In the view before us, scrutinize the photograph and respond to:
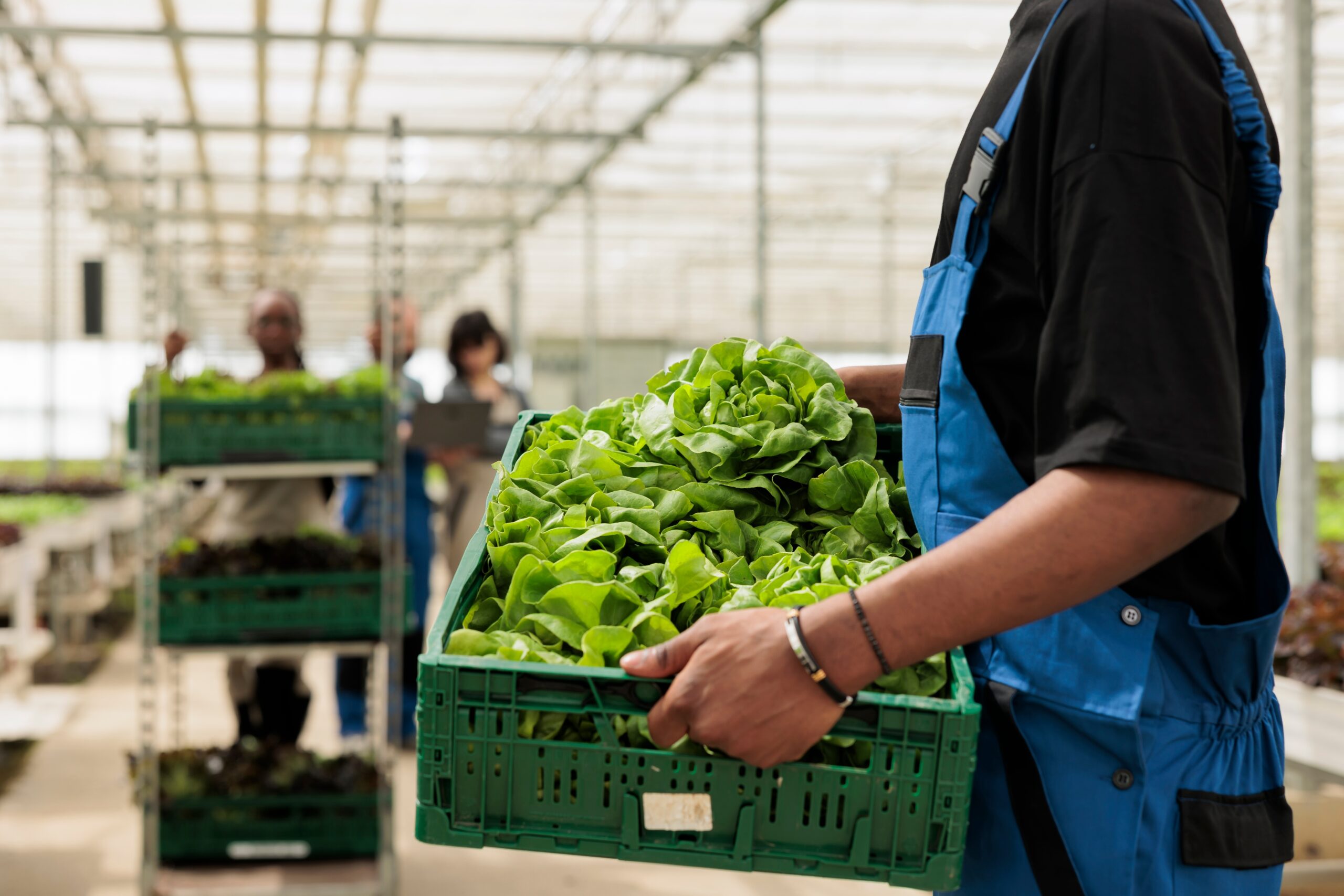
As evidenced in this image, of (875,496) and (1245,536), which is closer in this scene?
(1245,536)

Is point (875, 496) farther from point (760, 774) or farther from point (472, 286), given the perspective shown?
point (472, 286)

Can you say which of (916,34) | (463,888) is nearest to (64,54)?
(916,34)

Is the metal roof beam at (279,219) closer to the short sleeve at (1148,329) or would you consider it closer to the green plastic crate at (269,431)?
the green plastic crate at (269,431)

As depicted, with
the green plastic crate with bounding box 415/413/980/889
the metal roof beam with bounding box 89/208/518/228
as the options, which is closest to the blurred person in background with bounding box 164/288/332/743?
the metal roof beam with bounding box 89/208/518/228

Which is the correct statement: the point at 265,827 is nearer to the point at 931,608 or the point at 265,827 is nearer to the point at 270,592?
the point at 270,592

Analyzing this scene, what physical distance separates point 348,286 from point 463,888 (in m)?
16.5

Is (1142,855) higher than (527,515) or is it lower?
lower

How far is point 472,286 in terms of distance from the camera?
75.6 feet

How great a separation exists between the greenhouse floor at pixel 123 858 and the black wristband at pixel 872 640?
2797 millimetres

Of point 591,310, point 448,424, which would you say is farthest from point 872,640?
point 591,310

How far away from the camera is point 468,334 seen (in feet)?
18.3

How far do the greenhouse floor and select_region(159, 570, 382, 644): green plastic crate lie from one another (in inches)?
31.5

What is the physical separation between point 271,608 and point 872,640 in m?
2.86

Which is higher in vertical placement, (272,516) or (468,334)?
(468,334)
